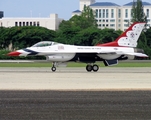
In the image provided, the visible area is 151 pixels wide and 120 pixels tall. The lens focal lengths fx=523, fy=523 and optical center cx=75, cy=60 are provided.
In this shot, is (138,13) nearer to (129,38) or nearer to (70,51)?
(129,38)

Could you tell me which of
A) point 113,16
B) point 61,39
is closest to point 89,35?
point 61,39

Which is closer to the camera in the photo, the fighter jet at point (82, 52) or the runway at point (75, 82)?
the runway at point (75, 82)

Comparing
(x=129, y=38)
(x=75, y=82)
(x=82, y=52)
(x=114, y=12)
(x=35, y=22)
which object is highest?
(x=114, y=12)

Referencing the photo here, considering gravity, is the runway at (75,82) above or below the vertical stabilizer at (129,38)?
below

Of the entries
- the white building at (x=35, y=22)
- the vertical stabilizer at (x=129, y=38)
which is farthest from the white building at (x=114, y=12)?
the vertical stabilizer at (x=129, y=38)

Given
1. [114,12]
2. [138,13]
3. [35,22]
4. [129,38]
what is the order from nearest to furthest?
[129,38]
[138,13]
[35,22]
[114,12]

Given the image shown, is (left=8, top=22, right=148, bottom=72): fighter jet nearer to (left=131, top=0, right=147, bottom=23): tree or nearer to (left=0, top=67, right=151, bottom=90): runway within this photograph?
(left=0, top=67, right=151, bottom=90): runway
